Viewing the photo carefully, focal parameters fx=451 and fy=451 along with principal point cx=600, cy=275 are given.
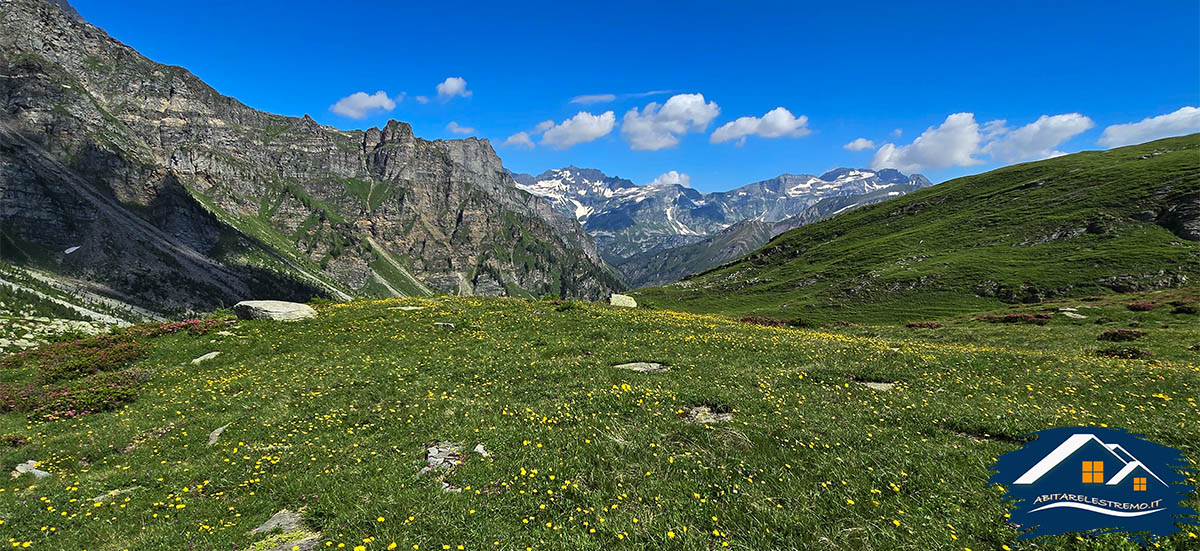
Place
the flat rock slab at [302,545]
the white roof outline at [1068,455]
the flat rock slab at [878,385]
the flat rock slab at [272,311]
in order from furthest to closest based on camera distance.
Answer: the flat rock slab at [272,311], the flat rock slab at [878,385], the flat rock slab at [302,545], the white roof outline at [1068,455]

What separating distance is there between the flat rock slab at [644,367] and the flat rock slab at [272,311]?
Answer: 80.3 ft

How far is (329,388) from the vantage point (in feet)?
63.0

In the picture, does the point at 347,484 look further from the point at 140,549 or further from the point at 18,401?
the point at 18,401

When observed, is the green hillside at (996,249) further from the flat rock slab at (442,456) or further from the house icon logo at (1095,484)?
the flat rock slab at (442,456)

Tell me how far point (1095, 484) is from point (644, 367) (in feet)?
46.8

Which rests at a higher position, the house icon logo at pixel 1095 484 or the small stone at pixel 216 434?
the house icon logo at pixel 1095 484

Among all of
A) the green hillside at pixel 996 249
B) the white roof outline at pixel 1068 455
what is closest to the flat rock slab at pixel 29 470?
the white roof outline at pixel 1068 455

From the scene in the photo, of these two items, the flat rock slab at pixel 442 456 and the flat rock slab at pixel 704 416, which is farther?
the flat rock slab at pixel 704 416

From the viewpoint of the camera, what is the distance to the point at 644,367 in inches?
816

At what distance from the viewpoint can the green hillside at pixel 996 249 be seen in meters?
73.5

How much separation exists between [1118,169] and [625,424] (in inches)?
6886

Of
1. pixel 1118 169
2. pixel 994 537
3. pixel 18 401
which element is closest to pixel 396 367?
pixel 18 401

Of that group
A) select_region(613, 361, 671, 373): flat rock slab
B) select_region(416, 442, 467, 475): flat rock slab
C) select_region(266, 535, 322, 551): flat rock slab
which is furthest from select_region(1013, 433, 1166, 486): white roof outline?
select_region(266, 535, 322, 551): flat rock slab

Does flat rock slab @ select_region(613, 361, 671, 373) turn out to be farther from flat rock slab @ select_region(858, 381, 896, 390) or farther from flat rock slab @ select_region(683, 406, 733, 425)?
flat rock slab @ select_region(858, 381, 896, 390)
